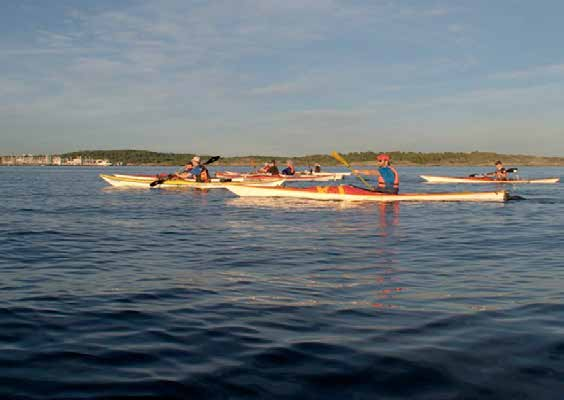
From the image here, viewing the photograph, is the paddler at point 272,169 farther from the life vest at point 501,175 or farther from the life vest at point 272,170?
the life vest at point 501,175

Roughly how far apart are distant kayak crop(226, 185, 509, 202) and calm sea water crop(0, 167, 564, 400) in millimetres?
8808

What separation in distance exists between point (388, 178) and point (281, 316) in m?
16.3

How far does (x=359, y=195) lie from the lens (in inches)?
862

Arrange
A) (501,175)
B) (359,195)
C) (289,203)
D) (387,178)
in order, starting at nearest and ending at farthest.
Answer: (387,178) → (359,195) → (289,203) → (501,175)

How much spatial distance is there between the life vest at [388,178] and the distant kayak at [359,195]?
1.11 ft

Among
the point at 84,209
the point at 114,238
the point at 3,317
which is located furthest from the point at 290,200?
the point at 3,317

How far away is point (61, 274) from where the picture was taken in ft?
26.6

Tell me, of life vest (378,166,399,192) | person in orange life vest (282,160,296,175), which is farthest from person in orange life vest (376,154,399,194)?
person in orange life vest (282,160,296,175)

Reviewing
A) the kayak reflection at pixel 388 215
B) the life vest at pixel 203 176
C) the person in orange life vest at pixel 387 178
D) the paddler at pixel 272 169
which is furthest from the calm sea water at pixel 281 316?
the paddler at pixel 272 169

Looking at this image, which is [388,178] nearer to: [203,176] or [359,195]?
[359,195]

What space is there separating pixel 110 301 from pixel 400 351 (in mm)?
3496

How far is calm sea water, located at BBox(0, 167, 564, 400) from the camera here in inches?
154

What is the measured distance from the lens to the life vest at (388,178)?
69.1 feet

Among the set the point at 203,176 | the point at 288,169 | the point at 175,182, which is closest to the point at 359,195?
A: the point at 203,176
